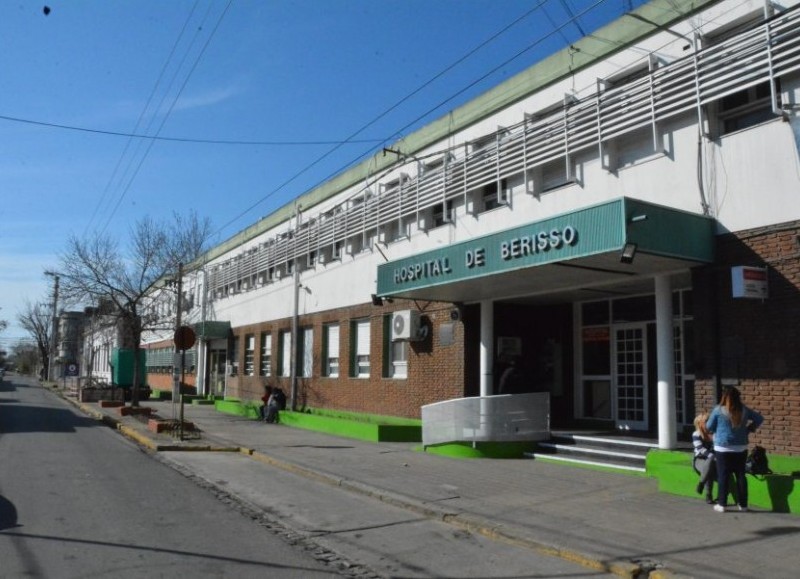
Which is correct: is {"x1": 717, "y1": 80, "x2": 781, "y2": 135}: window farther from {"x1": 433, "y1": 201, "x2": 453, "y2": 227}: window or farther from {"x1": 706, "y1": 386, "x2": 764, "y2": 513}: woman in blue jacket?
{"x1": 433, "y1": 201, "x2": 453, "y2": 227}: window

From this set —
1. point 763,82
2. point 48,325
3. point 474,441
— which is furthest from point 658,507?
point 48,325

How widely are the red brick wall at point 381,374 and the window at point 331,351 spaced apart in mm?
161

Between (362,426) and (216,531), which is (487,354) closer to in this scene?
(362,426)

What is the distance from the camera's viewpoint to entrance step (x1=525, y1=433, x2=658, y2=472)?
1152cm

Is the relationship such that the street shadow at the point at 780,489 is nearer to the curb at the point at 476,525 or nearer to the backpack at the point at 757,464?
the backpack at the point at 757,464

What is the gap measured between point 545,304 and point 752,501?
8.22m

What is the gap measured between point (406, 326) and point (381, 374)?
240 cm

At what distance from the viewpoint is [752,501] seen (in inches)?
339

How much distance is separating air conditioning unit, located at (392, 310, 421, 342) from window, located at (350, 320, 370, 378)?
109 inches

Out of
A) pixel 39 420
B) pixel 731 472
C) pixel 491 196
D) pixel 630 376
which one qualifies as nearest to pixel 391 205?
pixel 491 196

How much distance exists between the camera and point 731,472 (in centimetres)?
840

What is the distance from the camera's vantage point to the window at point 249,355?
29891 mm

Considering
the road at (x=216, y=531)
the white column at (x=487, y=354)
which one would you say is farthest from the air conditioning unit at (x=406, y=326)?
the road at (x=216, y=531)

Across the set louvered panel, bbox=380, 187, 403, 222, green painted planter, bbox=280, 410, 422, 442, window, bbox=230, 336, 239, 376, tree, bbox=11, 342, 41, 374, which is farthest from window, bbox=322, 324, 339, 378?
tree, bbox=11, 342, 41, 374
